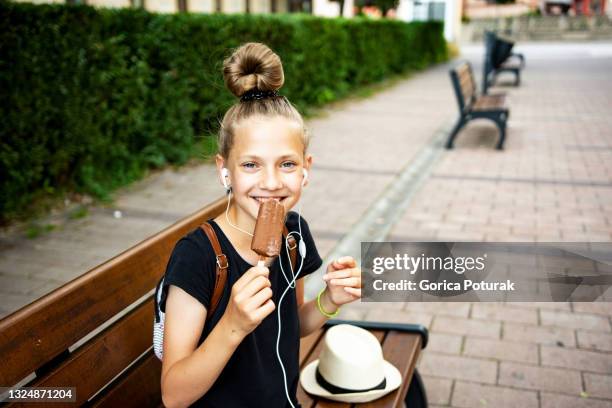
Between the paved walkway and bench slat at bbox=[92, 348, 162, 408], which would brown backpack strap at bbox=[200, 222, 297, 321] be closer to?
bench slat at bbox=[92, 348, 162, 408]

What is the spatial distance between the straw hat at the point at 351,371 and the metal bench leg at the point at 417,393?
0.42 metres

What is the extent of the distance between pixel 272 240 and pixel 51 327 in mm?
658

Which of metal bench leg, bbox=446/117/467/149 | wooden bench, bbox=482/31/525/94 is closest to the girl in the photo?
metal bench leg, bbox=446/117/467/149

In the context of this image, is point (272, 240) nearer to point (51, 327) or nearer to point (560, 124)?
point (51, 327)

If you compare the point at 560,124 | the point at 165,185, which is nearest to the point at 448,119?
the point at 560,124

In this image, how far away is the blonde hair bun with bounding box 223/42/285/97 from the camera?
1.69 metres

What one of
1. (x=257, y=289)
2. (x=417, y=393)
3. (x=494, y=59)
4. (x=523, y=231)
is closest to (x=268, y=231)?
(x=257, y=289)

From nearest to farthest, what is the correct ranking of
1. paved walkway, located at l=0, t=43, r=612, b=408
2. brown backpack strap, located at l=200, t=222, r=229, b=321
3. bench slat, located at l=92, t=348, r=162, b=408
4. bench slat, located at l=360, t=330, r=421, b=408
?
1. brown backpack strap, located at l=200, t=222, r=229, b=321
2. bench slat, located at l=92, t=348, r=162, b=408
3. bench slat, located at l=360, t=330, r=421, b=408
4. paved walkway, located at l=0, t=43, r=612, b=408

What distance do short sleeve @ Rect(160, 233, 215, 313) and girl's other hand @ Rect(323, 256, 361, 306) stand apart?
41 centimetres

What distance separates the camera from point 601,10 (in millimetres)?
66750

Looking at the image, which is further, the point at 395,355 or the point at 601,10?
the point at 601,10

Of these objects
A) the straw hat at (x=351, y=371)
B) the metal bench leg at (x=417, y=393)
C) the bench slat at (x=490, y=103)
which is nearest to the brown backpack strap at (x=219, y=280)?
the straw hat at (x=351, y=371)

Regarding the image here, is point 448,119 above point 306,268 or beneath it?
beneath

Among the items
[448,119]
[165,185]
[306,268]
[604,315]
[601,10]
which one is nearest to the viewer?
[306,268]
